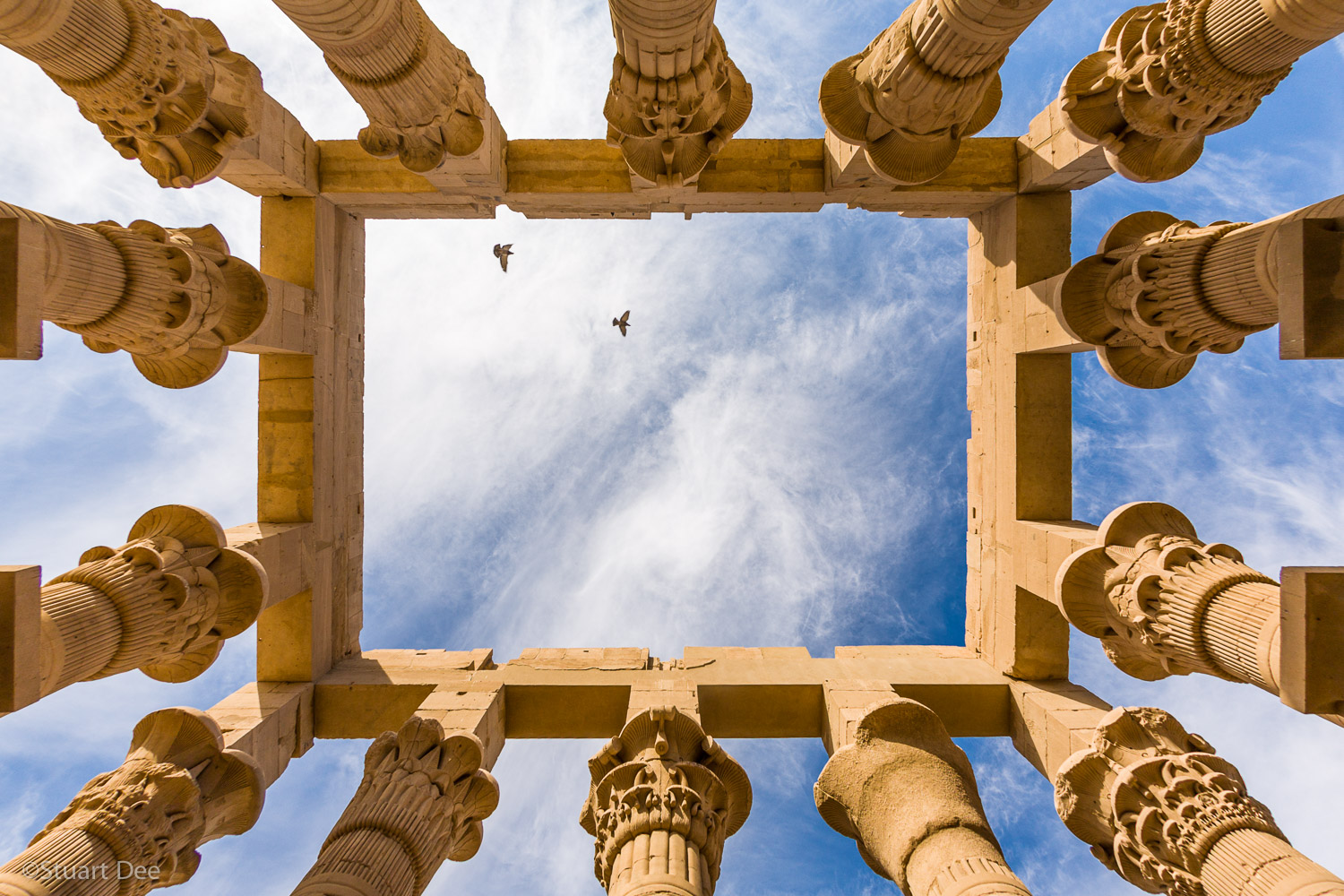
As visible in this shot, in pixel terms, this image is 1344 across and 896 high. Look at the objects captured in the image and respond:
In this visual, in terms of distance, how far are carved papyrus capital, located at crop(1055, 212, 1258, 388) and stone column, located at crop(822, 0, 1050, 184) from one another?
7.75 ft

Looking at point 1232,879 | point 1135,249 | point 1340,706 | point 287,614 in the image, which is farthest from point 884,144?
point 287,614

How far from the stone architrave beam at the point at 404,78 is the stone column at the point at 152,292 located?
255cm

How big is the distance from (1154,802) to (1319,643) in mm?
2455

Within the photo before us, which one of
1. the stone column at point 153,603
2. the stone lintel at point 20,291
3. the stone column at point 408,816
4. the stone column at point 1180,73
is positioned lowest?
the stone column at point 408,816

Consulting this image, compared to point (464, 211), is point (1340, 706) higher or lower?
lower

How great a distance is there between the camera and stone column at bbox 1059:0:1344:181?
228 inches

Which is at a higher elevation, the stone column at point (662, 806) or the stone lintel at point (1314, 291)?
the stone lintel at point (1314, 291)

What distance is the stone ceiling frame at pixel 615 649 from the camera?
8.43 metres

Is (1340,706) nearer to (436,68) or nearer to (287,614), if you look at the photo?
(436,68)

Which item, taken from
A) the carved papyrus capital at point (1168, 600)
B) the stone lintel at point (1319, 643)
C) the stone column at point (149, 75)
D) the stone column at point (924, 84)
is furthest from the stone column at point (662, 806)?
the stone column at point (149, 75)

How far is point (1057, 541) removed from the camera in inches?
338

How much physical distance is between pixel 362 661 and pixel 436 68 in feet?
30.2

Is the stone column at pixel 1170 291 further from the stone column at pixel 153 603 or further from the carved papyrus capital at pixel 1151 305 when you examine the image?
the stone column at pixel 153 603

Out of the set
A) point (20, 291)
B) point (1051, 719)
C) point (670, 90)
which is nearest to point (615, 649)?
point (1051, 719)
